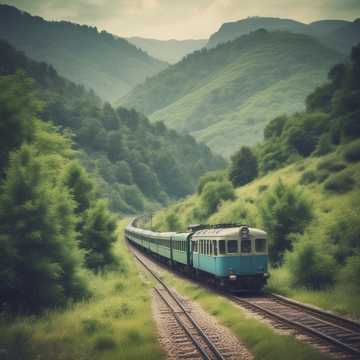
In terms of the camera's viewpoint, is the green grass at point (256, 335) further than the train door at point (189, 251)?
No

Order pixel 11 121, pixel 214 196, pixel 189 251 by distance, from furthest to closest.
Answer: pixel 214 196 < pixel 189 251 < pixel 11 121

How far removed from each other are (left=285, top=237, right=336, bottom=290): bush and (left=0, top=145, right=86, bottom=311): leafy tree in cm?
1230

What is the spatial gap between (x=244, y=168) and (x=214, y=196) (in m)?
24.3

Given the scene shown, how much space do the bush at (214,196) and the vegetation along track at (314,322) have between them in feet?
223

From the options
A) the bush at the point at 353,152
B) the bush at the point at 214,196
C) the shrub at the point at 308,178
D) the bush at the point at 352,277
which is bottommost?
the bush at the point at 352,277

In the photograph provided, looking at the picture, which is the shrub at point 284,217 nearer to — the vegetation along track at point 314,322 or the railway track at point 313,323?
the vegetation along track at point 314,322

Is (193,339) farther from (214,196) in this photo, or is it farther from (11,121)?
(214,196)

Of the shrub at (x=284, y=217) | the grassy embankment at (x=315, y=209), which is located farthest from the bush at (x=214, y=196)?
the shrub at (x=284, y=217)

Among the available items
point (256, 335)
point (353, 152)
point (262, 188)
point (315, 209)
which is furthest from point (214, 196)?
point (256, 335)

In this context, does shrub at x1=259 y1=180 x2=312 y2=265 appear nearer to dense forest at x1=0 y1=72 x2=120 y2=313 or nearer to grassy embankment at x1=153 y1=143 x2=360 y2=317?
grassy embankment at x1=153 y1=143 x2=360 y2=317

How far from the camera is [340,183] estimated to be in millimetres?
67688

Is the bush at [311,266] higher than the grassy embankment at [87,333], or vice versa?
the bush at [311,266]

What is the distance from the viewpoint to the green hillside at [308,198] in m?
26.8

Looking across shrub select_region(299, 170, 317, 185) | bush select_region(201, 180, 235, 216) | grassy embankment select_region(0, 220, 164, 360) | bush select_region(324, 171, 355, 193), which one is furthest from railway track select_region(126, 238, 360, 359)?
bush select_region(201, 180, 235, 216)
